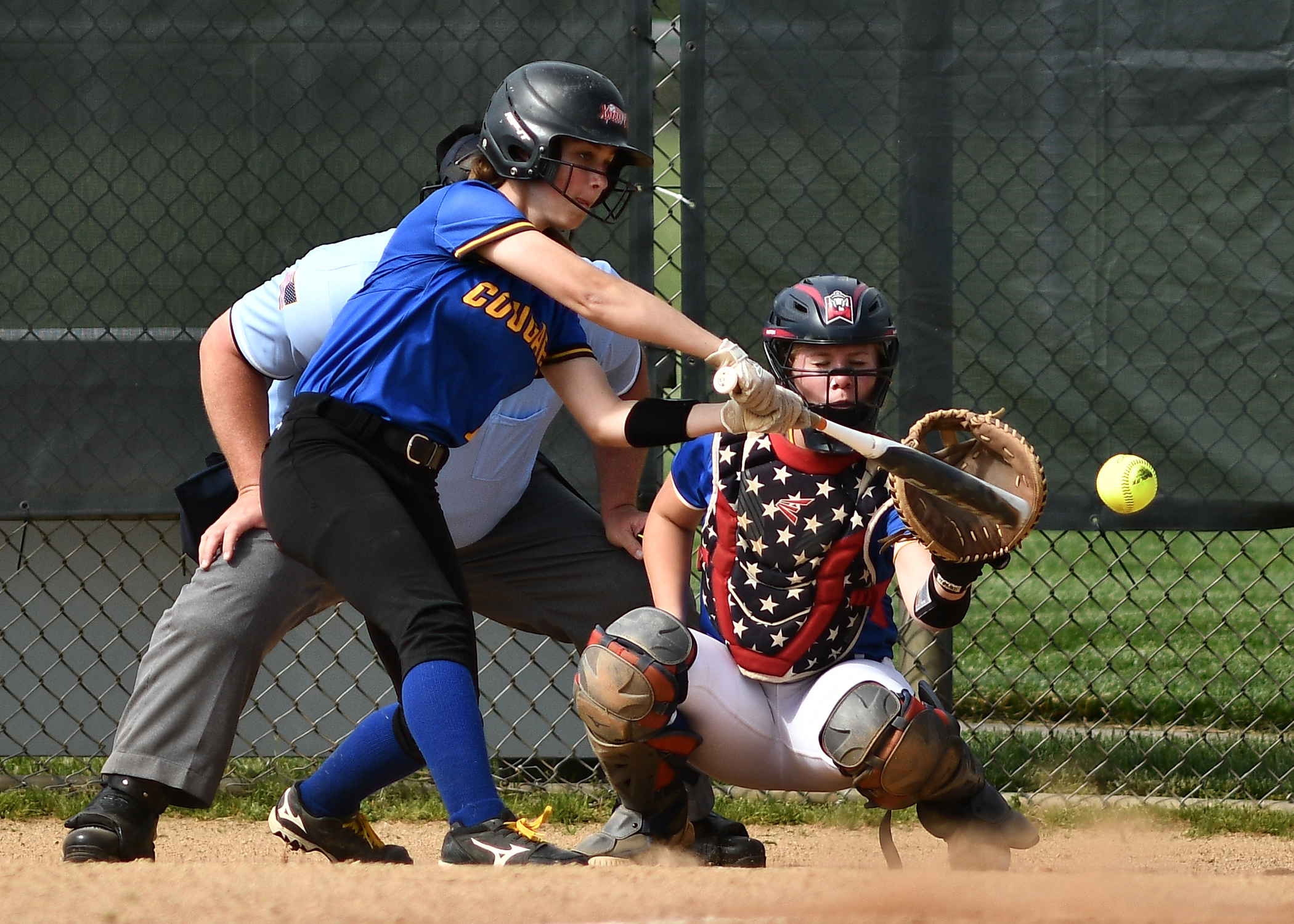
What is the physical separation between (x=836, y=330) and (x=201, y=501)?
4.82ft

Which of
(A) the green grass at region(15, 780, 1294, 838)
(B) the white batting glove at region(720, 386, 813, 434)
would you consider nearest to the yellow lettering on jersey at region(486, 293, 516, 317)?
(B) the white batting glove at region(720, 386, 813, 434)

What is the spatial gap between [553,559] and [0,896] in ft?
4.92

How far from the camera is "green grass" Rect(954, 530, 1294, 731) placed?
13.6 feet

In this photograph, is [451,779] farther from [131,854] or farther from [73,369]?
[73,369]

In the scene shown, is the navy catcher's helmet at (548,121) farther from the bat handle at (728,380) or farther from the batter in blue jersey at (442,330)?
the bat handle at (728,380)

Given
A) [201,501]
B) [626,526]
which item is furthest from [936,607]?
[201,501]

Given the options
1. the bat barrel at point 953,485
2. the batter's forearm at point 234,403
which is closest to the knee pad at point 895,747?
the bat barrel at point 953,485

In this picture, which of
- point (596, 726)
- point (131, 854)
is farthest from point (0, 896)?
point (596, 726)

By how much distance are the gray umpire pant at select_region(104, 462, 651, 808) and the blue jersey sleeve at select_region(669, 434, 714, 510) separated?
0.36 m

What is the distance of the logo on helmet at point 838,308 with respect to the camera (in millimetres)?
2732

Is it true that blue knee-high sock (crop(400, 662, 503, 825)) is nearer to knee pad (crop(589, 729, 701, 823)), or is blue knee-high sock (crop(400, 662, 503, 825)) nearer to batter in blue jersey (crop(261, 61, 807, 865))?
batter in blue jersey (crop(261, 61, 807, 865))

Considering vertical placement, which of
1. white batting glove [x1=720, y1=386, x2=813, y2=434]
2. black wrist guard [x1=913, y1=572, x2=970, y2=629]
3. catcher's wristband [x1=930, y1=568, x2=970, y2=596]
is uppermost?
white batting glove [x1=720, y1=386, x2=813, y2=434]

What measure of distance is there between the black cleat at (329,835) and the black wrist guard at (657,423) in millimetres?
1078

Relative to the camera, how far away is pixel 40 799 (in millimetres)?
3738
